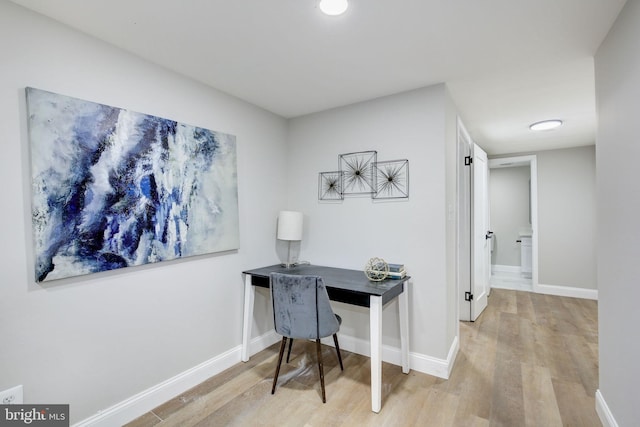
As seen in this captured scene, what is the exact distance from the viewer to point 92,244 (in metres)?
1.64

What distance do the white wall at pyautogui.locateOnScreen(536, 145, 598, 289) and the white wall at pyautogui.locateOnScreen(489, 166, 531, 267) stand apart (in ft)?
4.62

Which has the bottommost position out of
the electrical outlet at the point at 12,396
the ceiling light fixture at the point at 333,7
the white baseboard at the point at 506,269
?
the white baseboard at the point at 506,269

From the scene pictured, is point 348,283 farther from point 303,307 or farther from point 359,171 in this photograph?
point 359,171

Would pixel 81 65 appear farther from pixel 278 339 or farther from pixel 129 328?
pixel 278 339

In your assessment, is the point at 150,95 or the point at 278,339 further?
the point at 278,339

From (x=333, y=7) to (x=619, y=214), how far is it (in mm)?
1804

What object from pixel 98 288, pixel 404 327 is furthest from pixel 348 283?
pixel 98 288

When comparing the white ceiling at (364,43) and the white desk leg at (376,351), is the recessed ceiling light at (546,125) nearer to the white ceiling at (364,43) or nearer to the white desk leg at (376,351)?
the white ceiling at (364,43)

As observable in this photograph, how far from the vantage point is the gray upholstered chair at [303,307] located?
1969 millimetres

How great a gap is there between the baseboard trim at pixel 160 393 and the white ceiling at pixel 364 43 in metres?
2.20

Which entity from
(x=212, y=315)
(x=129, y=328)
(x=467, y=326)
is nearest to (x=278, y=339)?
(x=212, y=315)

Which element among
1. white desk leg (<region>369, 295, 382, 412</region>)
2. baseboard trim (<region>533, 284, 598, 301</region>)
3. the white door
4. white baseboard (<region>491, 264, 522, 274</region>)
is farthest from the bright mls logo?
white baseboard (<region>491, 264, 522, 274</region>)

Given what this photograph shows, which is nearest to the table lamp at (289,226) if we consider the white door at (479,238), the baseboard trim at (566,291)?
A: the white door at (479,238)

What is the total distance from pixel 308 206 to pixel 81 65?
6.62 ft
